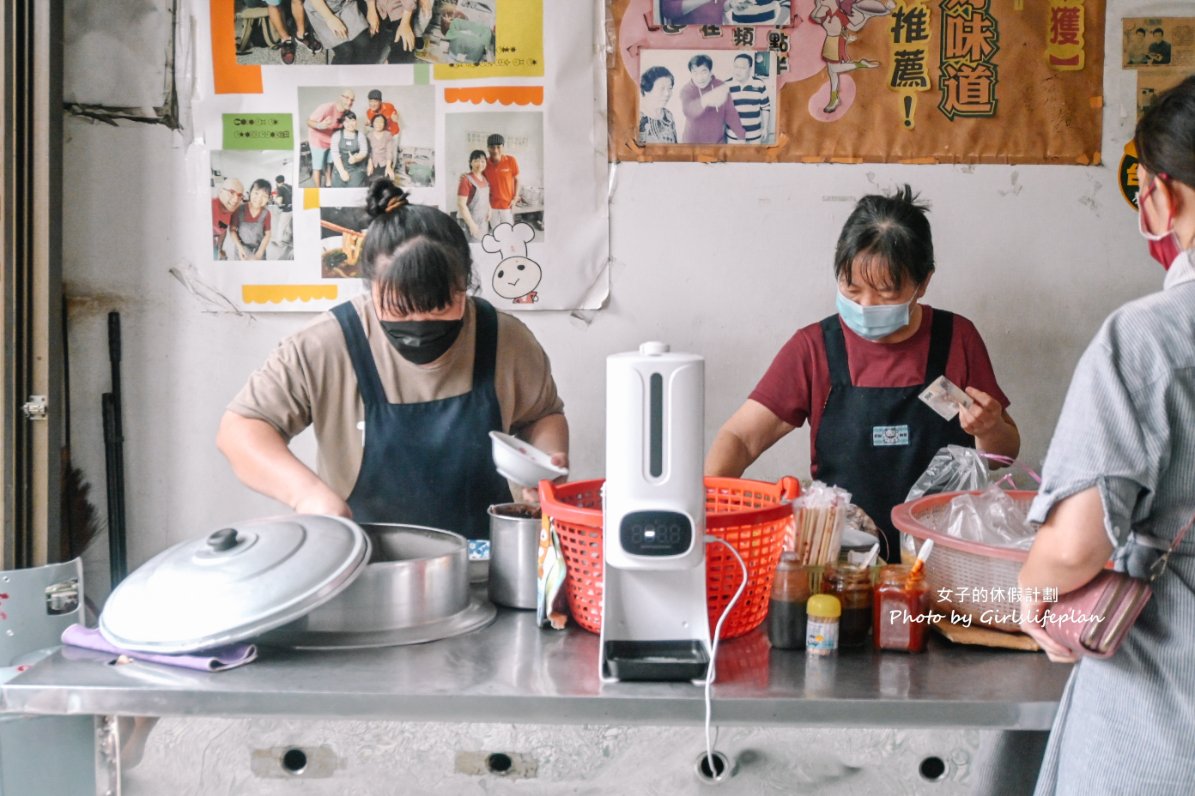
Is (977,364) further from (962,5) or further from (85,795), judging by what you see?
(85,795)

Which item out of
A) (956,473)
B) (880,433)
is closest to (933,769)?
(956,473)

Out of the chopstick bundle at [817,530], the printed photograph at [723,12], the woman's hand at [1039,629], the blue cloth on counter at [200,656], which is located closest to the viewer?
the woman's hand at [1039,629]

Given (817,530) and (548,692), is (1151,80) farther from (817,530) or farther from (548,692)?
(548,692)

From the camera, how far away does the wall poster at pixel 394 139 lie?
2.86m

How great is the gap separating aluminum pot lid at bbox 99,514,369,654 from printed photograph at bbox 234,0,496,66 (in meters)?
1.84

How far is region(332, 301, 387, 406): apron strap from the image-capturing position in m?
2.27

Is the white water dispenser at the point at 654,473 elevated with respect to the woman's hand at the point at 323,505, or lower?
elevated

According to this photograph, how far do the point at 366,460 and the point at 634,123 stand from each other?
123 centimetres

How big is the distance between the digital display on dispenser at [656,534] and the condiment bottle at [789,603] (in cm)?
22

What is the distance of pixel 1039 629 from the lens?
3.99 feet

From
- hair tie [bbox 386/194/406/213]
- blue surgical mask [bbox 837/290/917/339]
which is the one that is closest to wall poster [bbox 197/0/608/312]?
hair tie [bbox 386/194/406/213]

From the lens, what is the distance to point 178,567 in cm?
137

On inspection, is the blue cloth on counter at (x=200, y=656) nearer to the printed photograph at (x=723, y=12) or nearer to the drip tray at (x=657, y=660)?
the drip tray at (x=657, y=660)

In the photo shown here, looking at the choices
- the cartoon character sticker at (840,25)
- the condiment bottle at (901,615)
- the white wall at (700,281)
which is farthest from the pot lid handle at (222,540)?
the cartoon character sticker at (840,25)
